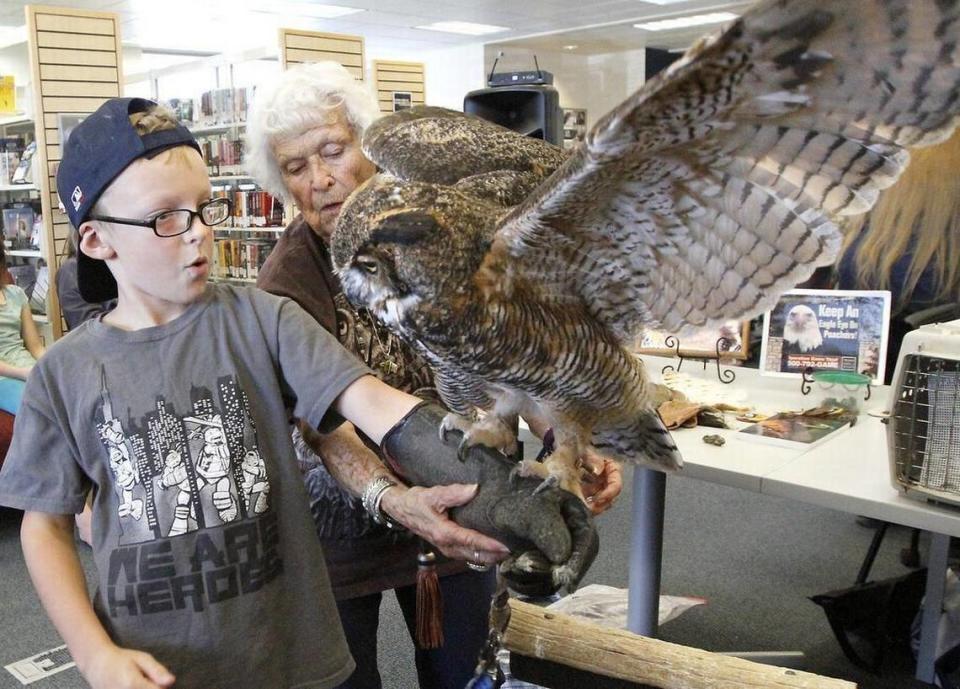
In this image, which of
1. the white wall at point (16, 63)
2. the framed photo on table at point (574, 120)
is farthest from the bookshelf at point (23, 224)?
the framed photo on table at point (574, 120)

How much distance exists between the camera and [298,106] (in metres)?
1.50

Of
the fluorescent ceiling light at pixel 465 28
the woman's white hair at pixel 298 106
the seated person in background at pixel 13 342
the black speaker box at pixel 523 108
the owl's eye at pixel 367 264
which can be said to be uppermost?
the fluorescent ceiling light at pixel 465 28

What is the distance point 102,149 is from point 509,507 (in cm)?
69

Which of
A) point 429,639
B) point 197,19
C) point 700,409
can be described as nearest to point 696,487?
point 700,409

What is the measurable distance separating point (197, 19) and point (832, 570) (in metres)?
11.1

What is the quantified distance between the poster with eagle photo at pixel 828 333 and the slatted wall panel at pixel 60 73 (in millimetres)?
4459

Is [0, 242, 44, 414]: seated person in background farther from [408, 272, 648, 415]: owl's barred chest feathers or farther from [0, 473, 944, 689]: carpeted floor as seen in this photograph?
[408, 272, 648, 415]: owl's barred chest feathers

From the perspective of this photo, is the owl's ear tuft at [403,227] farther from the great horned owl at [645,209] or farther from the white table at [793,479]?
the white table at [793,479]

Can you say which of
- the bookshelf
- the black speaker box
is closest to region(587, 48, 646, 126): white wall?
the bookshelf

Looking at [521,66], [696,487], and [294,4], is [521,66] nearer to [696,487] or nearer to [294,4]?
[294,4]

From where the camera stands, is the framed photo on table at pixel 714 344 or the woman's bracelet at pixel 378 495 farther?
the framed photo on table at pixel 714 344

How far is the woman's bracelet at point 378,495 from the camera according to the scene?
45.5 inches

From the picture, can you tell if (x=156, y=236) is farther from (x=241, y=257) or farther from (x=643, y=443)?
(x=241, y=257)

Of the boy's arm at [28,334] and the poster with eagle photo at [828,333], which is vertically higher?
the poster with eagle photo at [828,333]
